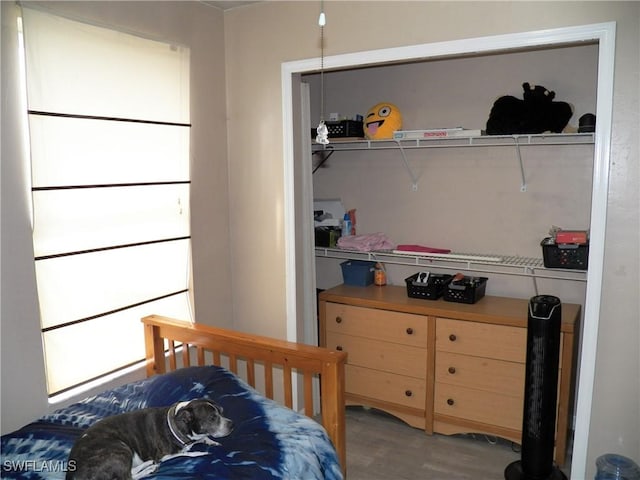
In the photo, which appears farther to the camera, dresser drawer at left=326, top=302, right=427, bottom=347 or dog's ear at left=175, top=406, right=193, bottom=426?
dresser drawer at left=326, top=302, right=427, bottom=347

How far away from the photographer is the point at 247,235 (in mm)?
3113

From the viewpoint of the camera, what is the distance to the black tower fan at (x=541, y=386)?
7.70 ft

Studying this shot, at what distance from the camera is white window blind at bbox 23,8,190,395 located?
213cm

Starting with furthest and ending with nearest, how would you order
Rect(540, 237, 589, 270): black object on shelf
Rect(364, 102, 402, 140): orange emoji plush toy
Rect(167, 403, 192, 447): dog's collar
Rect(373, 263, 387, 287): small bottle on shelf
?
Rect(373, 263, 387, 287): small bottle on shelf → Rect(364, 102, 402, 140): orange emoji plush toy → Rect(540, 237, 589, 270): black object on shelf → Rect(167, 403, 192, 447): dog's collar

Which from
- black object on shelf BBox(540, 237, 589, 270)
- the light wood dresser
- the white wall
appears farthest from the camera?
the light wood dresser

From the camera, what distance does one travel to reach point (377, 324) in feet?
10.1

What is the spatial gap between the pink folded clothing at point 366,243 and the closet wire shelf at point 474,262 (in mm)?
36

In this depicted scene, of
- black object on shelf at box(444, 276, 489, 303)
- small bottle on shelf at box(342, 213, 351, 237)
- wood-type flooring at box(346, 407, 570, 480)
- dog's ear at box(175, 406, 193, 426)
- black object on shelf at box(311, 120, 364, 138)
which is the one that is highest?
black object on shelf at box(311, 120, 364, 138)

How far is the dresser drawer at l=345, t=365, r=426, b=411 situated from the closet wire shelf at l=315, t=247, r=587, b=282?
691 millimetres

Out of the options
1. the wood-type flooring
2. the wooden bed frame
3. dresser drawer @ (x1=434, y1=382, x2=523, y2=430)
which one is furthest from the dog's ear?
dresser drawer @ (x1=434, y1=382, x2=523, y2=430)

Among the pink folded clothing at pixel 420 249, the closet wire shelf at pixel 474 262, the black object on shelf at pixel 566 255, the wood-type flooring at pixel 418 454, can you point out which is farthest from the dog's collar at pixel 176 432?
the black object on shelf at pixel 566 255

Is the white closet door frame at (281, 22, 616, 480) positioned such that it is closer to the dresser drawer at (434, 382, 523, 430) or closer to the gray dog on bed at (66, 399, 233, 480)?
the dresser drawer at (434, 382, 523, 430)

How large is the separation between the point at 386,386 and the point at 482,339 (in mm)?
671

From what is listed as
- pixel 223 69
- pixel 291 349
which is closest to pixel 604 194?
pixel 291 349
